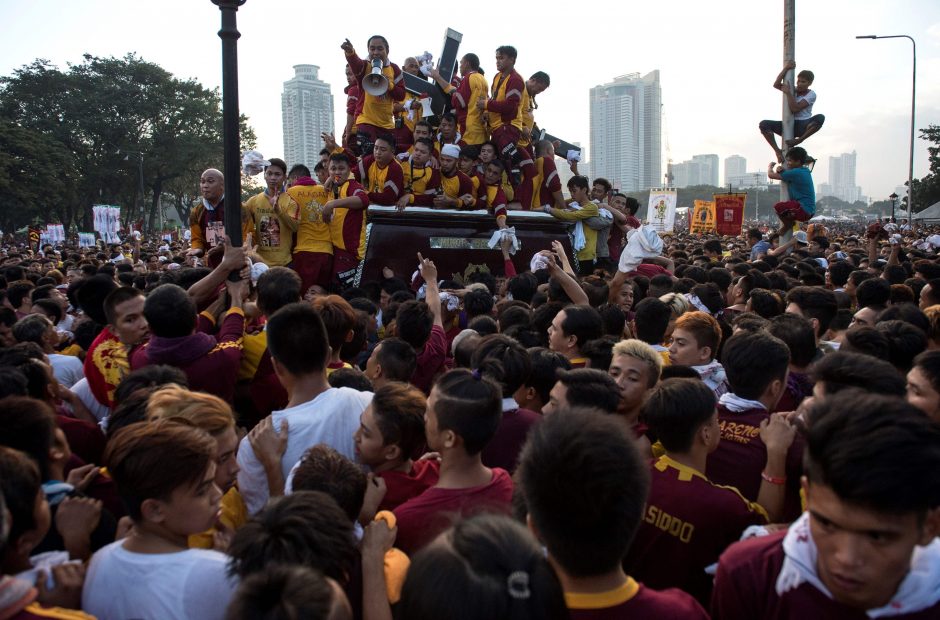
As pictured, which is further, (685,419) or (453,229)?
(453,229)

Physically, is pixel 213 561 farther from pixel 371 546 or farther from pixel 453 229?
pixel 453 229

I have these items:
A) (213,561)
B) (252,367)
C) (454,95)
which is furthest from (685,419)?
(454,95)

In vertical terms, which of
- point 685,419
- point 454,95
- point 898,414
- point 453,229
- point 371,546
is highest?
point 454,95

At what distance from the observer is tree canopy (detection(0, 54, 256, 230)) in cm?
4253

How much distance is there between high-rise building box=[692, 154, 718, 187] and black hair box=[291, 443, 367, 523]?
18246 cm

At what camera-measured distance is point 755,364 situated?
3.12 meters

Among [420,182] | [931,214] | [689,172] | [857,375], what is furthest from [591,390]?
[689,172]

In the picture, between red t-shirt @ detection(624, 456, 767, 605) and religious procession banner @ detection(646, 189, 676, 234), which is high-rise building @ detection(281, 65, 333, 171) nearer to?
religious procession banner @ detection(646, 189, 676, 234)

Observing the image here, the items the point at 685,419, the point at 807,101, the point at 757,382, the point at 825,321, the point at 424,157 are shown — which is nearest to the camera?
the point at 685,419

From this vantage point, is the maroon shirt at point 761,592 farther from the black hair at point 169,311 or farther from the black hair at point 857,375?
the black hair at point 169,311

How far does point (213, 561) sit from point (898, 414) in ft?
6.06

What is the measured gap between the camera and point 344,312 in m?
3.89

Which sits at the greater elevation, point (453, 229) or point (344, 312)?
point (453, 229)

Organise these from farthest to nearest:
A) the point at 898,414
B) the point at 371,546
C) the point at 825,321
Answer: the point at 825,321, the point at 371,546, the point at 898,414
